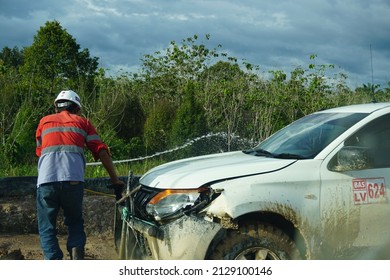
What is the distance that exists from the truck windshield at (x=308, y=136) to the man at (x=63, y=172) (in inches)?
55.7

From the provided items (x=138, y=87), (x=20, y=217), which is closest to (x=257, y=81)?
(x=138, y=87)

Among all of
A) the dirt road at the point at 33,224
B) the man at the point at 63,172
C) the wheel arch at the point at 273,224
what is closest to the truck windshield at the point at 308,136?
the wheel arch at the point at 273,224

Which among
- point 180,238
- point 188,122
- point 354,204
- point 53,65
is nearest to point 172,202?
point 180,238

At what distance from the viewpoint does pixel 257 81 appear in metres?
11.5

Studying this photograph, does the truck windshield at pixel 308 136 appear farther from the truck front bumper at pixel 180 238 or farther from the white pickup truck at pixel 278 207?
the truck front bumper at pixel 180 238

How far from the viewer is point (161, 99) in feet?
39.9

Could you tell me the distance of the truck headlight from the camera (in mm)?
4125

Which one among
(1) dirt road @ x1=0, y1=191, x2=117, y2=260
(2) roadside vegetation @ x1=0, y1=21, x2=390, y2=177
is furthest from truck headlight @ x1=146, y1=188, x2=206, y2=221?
(2) roadside vegetation @ x1=0, y1=21, x2=390, y2=177

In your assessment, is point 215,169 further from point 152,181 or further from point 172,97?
point 172,97

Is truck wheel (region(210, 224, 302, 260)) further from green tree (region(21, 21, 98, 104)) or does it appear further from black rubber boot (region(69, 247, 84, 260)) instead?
green tree (region(21, 21, 98, 104))

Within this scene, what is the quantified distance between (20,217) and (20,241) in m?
0.46

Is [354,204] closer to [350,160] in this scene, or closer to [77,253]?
[350,160]

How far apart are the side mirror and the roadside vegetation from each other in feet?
18.5

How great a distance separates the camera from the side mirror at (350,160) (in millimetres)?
4215
